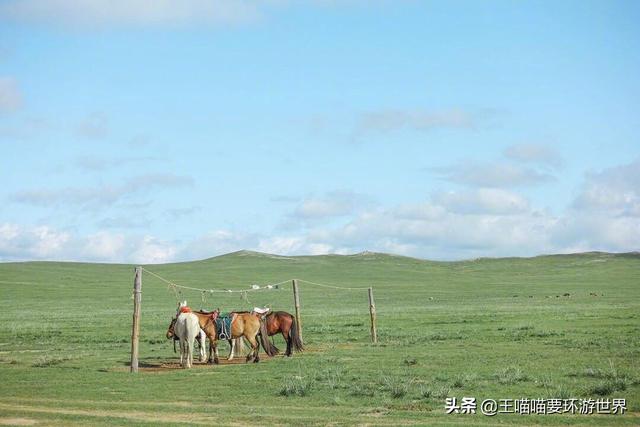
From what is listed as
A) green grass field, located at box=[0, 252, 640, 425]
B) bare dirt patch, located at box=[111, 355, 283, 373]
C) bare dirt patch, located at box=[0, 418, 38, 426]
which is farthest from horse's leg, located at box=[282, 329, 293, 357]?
bare dirt patch, located at box=[0, 418, 38, 426]

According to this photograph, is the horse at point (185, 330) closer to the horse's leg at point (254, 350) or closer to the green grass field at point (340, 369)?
the green grass field at point (340, 369)

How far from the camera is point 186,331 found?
23.6 meters

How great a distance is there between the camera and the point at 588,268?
12288 centimetres

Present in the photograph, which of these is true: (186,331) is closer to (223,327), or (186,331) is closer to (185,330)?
(185,330)

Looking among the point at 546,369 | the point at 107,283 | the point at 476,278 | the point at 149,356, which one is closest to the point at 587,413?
the point at 546,369

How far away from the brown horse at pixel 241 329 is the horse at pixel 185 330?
0.65 meters

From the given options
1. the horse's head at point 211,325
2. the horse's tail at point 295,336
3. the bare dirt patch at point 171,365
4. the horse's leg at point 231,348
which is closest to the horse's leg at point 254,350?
the bare dirt patch at point 171,365

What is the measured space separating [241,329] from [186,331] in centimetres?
188

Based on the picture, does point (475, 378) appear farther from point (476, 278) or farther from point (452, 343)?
point (476, 278)

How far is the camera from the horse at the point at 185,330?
921 inches

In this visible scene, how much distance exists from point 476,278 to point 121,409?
9757 centimetres

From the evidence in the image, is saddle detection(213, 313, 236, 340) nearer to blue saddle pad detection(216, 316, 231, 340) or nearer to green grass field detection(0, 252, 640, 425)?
blue saddle pad detection(216, 316, 231, 340)

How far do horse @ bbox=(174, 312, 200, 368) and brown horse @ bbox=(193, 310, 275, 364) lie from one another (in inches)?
25.8

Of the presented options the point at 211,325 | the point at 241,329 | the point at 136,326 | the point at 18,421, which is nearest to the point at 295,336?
the point at 241,329
